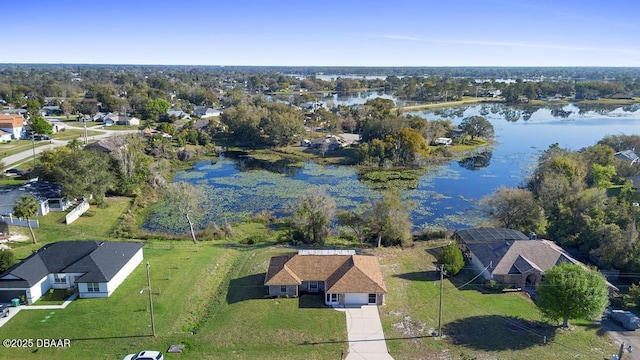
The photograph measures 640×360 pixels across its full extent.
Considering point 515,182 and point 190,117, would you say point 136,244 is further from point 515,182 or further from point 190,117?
point 190,117

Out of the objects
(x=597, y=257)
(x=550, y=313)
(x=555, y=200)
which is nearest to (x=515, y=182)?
(x=555, y=200)

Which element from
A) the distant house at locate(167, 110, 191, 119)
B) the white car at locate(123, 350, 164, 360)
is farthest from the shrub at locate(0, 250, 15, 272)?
the distant house at locate(167, 110, 191, 119)

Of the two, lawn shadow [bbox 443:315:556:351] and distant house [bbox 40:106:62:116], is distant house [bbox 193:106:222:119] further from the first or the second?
lawn shadow [bbox 443:315:556:351]

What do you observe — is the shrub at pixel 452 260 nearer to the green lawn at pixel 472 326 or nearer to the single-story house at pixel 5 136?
the green lawn at pixel 472 326

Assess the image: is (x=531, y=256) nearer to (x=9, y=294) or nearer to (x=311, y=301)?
(x=311, y=301)

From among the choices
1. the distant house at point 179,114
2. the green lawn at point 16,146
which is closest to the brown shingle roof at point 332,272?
the green lawn at point 16,146
